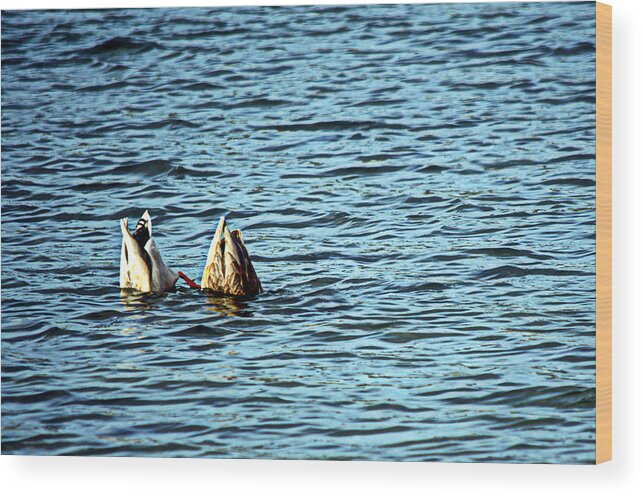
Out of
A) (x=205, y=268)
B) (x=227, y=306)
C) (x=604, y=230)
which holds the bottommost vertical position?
(x=227, y=306)

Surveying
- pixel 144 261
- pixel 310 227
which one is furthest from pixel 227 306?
pixel 310 227

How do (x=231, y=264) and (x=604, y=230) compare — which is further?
(x=231, y=264)

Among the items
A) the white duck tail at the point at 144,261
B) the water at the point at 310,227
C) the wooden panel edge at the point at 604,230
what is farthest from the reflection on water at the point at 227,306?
the wooden panel edge at the point at 604,230

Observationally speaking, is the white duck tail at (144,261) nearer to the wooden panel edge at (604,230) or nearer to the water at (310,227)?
the water at (310,227)

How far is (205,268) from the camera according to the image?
267 inches

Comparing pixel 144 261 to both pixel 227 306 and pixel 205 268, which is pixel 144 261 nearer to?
pixel 205 268

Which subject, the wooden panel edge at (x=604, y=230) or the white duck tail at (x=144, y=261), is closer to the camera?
the wooden panel edge at (x=604, y=230)

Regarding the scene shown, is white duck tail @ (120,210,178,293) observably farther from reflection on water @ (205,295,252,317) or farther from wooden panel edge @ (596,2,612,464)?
wooden panel edge @ (596,2,612,464)

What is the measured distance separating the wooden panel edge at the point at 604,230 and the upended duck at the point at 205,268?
5.84 feet

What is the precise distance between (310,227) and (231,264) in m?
0.46

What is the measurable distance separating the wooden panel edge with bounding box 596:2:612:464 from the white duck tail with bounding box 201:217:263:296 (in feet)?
5.85

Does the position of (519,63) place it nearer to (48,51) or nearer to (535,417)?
(535,417)

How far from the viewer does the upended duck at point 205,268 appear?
6.70m

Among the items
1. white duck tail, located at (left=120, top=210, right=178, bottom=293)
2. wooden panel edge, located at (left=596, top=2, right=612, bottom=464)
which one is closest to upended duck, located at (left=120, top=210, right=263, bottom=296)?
white duck tail, located at (left=120, top=210, right=178, bottom=293)
